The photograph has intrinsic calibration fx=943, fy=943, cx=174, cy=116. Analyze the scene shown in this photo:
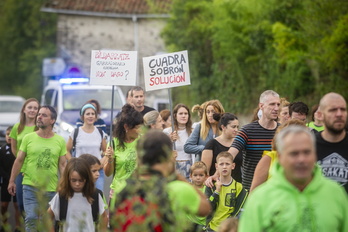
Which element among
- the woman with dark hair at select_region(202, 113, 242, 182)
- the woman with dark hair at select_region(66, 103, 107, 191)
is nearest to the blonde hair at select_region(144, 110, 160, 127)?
the woman with dark hair at select_region(202, 113, 242, 182)

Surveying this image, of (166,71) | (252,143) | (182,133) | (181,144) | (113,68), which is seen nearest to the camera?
(252,143)

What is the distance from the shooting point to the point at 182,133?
43.6 ft

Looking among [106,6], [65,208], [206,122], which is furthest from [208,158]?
[106,6]

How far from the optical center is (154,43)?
49.1 metres

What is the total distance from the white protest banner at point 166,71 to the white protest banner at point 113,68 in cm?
33

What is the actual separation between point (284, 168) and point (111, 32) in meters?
44.2

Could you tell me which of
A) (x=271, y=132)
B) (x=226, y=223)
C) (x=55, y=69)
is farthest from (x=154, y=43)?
(x=226, y=223)

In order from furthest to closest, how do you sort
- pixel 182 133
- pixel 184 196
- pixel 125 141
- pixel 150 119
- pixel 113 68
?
pixel 113 68 → pixel 182 133 → pixel 150 119 → pixel 125 141 → pixel 184 196

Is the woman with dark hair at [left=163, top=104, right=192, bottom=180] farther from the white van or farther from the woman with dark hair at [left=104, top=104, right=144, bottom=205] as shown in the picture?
the white van

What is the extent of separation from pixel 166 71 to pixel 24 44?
44559 mm

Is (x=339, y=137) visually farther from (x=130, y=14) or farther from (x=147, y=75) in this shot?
(x=130, y=14)

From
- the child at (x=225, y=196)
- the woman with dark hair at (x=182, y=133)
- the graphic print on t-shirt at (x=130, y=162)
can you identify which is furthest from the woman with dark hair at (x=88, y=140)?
the child at (x=225, y=196)

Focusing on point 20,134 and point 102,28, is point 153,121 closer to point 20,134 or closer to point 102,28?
point 20,134

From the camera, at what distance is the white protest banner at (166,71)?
13.7 meters
